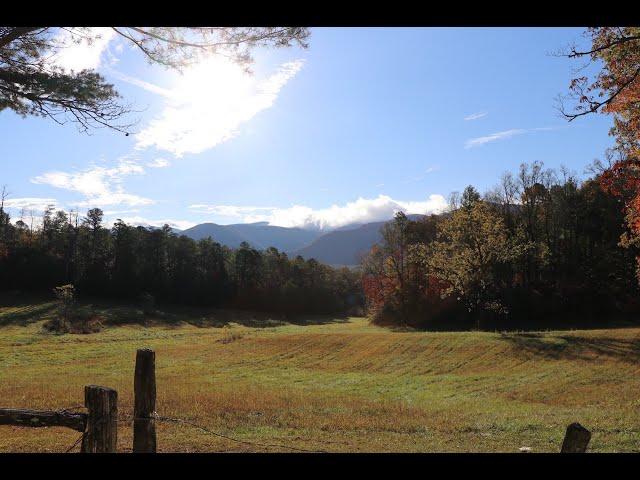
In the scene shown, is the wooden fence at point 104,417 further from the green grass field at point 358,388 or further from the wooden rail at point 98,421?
the green grass field at point 358,388

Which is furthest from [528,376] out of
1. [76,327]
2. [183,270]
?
[183,270]

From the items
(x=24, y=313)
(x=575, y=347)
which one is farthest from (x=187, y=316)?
(x=575, y=347)

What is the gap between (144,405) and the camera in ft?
18.8

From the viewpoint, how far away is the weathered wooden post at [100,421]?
16.7 feet

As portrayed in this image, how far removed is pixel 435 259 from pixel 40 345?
3824 centimetres

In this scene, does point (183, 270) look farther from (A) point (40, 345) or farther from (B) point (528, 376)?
(B) point (528, 376)

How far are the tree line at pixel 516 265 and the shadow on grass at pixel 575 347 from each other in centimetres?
1152

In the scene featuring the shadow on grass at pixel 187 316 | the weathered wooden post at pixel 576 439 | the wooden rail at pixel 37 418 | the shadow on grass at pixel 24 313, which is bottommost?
the shadow on grass at pixel 187 316

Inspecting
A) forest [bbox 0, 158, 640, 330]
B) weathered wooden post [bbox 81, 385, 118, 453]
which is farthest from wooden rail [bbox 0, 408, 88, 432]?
forest [bbox 0, 158, 640, 330]

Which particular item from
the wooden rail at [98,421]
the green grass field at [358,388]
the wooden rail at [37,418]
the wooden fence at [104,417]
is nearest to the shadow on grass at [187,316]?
the green grass field at [358,388]

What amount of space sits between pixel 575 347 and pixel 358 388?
53.0 feet

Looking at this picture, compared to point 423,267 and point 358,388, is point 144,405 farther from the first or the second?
point 423,267
